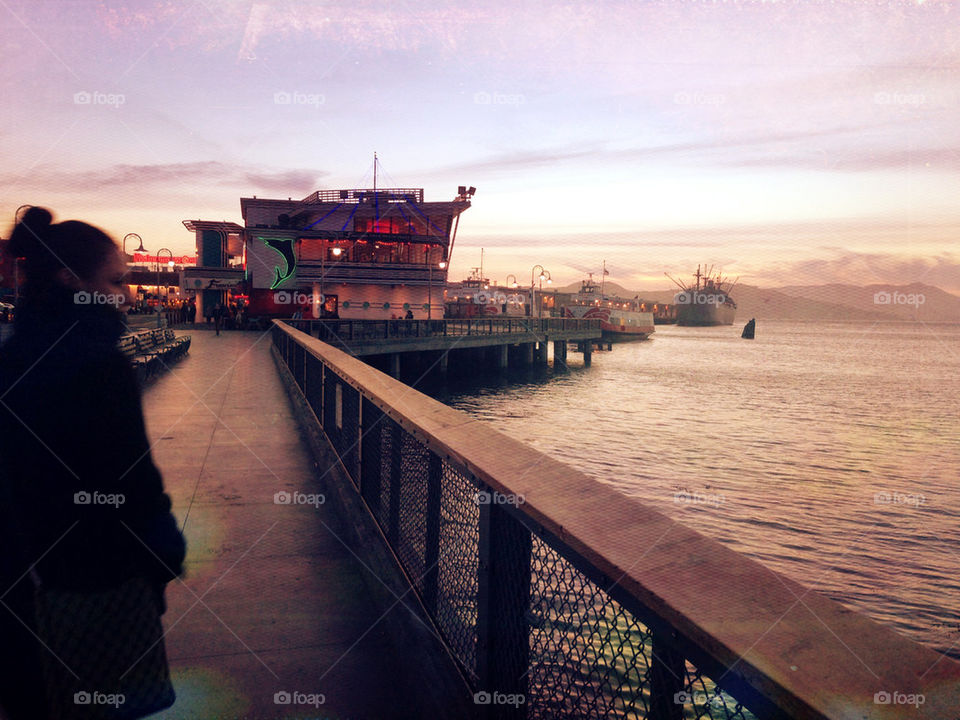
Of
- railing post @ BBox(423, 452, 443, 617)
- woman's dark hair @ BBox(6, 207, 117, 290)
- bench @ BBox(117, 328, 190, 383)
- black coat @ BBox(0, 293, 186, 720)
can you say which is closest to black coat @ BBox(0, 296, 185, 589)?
black coat @ BBox(0, 293, 186, 720)

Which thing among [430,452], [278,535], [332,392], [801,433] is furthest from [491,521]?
[801,433]

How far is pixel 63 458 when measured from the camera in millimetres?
2066

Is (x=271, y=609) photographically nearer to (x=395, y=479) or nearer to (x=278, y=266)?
(x=395, y=479)

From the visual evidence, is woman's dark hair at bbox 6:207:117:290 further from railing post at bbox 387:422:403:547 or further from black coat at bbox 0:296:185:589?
railing post at bbox 387:422:403:547

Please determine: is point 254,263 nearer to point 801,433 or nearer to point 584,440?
point 584,440

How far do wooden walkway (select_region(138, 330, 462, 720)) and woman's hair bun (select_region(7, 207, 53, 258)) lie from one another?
6.63ft

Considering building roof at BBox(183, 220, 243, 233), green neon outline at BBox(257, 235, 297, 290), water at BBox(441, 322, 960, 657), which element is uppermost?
building roof at BBox(183, 220, 243, 233)

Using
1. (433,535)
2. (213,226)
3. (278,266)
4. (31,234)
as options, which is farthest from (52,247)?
(213,226)

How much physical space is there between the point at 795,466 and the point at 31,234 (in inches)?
852

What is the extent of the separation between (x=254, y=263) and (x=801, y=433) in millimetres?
40878

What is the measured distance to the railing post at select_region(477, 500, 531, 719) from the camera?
2.30m

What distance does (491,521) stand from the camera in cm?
247

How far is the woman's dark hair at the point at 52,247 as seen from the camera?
81.7 inches

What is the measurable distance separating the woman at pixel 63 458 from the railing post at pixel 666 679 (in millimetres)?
1625
